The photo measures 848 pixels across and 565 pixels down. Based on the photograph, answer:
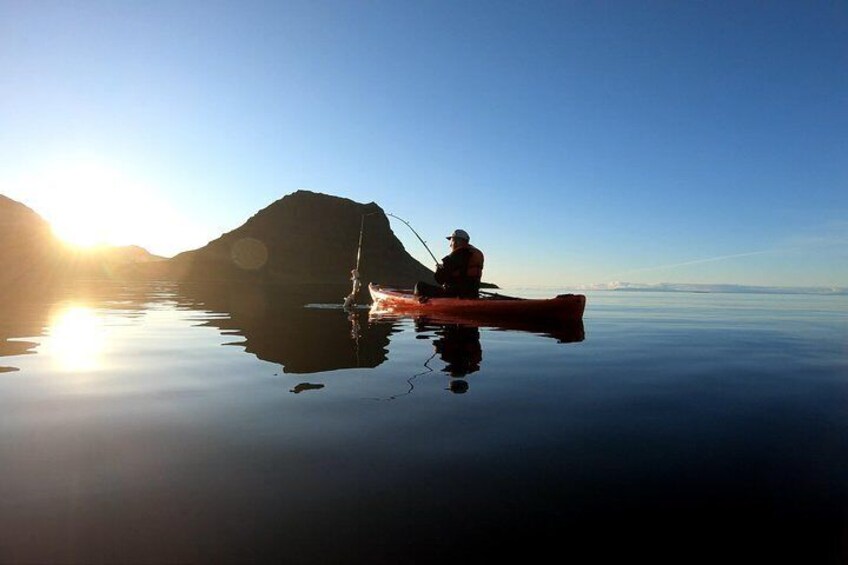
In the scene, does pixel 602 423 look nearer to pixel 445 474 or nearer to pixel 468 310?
pixel 445 474

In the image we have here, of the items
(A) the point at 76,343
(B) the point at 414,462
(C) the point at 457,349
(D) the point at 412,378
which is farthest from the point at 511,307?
(B) the point at 414,462

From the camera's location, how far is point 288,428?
523 cm

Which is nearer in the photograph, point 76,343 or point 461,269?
point 76,343

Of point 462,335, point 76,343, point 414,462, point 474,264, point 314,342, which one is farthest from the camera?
point 474,264

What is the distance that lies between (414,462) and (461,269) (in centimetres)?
1538

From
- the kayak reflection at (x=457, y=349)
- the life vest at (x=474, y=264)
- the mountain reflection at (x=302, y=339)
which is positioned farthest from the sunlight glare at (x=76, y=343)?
the life vest at (x=474, y=264)

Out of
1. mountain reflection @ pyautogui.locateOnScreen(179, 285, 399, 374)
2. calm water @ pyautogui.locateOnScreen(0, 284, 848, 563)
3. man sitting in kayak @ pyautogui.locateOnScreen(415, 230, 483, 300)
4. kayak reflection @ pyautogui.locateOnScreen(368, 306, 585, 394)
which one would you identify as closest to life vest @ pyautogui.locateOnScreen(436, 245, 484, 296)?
man sitting in kayak @ pyautogui.locateOnScreen(415, 230, 483, 300)

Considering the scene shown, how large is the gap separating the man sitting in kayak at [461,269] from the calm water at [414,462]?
31.6ft

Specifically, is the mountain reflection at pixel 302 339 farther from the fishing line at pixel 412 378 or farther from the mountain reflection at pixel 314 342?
the fishing line at pixel 412 378

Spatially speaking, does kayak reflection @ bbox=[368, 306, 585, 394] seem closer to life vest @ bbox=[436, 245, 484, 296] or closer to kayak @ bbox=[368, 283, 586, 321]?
kayak @ bbox=[368, 283, 586, 321]

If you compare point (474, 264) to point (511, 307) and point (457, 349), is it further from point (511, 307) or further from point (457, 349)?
point (457, 349)

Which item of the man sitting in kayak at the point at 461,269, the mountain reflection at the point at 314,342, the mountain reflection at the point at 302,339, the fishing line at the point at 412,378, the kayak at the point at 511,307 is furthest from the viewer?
the man sitting in kayak at the point at 461,269

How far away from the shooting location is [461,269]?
19.4 m

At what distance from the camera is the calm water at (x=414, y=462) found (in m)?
2.94
